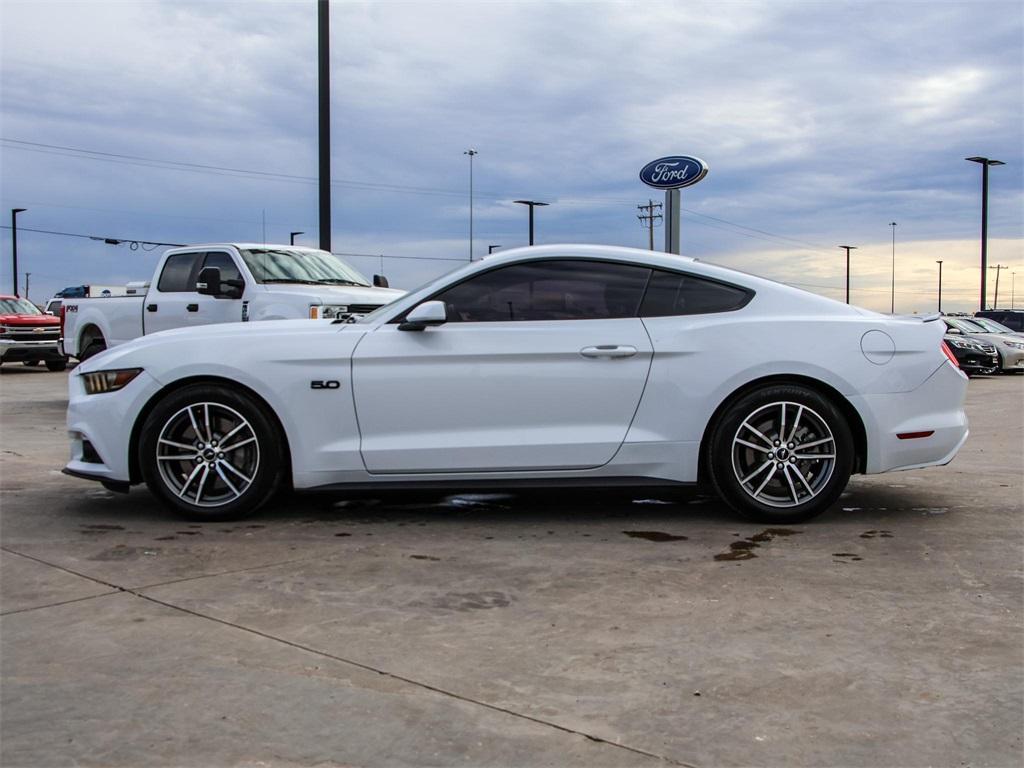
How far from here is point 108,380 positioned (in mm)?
5797

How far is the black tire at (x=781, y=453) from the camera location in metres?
5.54

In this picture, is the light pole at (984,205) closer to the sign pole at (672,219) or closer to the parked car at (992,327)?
the parked car at (992,327)

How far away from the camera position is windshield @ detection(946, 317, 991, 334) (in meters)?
25.7

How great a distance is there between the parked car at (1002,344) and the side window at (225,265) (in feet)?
57.9

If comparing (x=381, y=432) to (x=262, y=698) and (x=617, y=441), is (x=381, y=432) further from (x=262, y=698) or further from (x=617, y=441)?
(x=262, y=698)

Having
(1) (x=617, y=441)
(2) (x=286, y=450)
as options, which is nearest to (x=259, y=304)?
(2) (x=286, y=450)

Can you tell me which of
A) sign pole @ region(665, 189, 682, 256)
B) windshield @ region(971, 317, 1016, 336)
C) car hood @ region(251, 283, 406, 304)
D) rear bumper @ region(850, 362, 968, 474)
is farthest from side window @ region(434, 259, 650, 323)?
windshield @ region(971, 317, 1016, 336)

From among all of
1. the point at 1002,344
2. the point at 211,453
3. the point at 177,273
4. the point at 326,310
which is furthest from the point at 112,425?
the point at 1002,344

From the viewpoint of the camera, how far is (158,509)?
6.16m

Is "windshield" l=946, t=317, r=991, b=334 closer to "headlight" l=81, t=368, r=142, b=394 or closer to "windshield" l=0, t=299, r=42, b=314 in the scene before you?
"windshield" l=0, t=299, r=42, b=314

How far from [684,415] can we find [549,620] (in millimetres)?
1976

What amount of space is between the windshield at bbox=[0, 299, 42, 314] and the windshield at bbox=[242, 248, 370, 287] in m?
14.1

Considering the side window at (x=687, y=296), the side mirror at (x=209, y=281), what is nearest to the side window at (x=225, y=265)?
the side mirror at (x=209, y=281)

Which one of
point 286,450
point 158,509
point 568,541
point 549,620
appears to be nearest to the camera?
point 549,620
